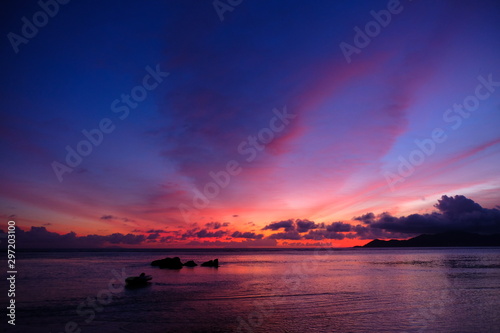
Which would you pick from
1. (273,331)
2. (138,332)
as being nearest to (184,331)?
(138,332)

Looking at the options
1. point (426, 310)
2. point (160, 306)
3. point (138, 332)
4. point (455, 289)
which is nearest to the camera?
point (138, 332)

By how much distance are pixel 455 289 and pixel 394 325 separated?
830 inches

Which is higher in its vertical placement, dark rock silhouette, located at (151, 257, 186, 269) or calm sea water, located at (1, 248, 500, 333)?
calm sea water, located at (1, 248, 500, 333)

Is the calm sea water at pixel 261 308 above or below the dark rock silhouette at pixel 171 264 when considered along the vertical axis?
above

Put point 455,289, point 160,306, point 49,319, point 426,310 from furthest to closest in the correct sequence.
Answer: point 455,289, point 160,306, point 426,310, point 49,319

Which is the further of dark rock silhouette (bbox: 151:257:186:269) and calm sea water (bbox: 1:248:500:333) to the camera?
dark rock silhouette (bbox: 151:257:186:269)

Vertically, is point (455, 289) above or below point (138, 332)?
below

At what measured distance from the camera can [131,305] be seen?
2778cm

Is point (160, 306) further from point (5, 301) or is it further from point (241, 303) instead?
point (5, 301)

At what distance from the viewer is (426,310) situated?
24.9 meters

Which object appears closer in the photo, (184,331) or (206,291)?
(184,331)

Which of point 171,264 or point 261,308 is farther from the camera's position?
point 171,264

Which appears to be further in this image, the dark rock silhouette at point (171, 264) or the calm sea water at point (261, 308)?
the dark rock silhouette at point (171, 264)

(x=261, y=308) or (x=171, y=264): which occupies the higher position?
(x=261, y=308)
